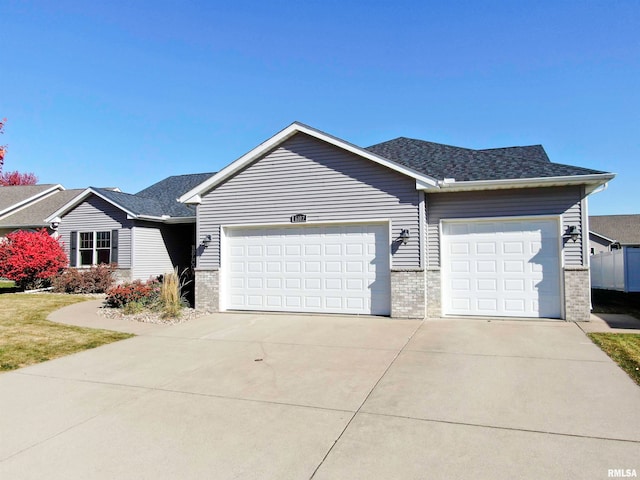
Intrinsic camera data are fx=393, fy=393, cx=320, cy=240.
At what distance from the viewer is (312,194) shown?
11219 mm

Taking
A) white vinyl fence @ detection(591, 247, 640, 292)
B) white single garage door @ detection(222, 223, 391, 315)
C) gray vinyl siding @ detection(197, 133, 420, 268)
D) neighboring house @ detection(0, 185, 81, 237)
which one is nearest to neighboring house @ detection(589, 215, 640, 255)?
white vinyl fence @ detection(591, 247, 640, 292)

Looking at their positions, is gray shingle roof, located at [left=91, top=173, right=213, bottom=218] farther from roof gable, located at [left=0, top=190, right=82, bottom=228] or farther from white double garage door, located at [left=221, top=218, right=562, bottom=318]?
roof gable, located at [left=0, top=190, right=82, bottom=228]

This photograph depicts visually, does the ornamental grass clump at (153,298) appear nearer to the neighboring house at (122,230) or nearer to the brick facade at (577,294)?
the neighboring house at (122,230)

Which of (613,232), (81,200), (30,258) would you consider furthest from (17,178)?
(613,232)

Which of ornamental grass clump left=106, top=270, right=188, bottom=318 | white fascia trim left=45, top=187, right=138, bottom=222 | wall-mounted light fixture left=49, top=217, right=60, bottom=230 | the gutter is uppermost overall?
white fascia trim left=45, top=187, right=138, bottom=222

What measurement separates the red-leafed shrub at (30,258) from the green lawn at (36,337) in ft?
17.0

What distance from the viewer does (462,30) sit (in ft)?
36.3

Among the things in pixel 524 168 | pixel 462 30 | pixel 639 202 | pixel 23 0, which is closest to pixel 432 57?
pixel 462 30

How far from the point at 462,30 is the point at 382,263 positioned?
6.95 m

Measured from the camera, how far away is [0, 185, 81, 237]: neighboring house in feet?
69.6

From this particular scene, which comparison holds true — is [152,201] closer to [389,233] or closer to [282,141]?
[282,141]

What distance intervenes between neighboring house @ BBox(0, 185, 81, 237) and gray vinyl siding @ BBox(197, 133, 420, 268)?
11406 millimetres

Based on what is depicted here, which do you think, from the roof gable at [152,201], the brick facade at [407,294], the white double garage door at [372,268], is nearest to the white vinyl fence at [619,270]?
the white double garage door at [372,268]

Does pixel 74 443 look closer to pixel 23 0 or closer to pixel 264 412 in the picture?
pixel 264 412
